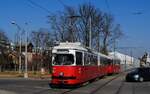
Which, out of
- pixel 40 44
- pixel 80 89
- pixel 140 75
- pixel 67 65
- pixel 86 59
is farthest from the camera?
pixel 40 44

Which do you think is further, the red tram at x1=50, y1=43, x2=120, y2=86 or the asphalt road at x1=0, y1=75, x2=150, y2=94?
the red tram at x1=50, y1=43, x2=120, y2=86

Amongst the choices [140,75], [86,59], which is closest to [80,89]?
[86,59]

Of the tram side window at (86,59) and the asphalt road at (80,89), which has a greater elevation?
the tram side window at (86,59)

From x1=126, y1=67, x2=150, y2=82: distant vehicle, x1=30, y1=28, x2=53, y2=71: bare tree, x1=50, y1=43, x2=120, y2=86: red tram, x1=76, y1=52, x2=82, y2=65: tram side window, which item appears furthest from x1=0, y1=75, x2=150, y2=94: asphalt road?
x1=30, y1=28, x2=53, y2=71: bare tree

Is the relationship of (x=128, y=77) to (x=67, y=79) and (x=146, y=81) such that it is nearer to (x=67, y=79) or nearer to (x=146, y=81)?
(x=146, y=81)

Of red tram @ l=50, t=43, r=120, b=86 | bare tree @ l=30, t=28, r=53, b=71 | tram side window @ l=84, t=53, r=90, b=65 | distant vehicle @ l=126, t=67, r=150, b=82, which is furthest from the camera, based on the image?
bare tree @ l=30, t=28, r=53, b=71

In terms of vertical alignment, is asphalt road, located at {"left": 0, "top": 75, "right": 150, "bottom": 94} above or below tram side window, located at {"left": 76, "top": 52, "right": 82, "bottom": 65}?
below

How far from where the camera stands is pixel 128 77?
44.3 meters

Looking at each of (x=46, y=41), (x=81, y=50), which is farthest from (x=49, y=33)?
(x=81, y=50)

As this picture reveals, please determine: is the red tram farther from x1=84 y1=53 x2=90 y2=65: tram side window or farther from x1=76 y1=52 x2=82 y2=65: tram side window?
x1=84 y1=53 x2=90 y2=65: tram side window

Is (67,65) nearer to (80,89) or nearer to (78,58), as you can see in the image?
(78,58)

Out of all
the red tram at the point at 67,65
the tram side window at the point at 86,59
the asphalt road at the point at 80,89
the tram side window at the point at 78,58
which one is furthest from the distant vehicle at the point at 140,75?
the tram side window at the point at 78,58

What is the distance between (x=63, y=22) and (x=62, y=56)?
47.5 metres

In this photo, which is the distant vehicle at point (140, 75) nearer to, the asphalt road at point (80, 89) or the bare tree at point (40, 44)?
the asphalt road at point (80, 89)
